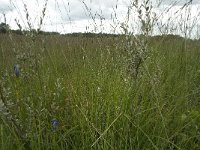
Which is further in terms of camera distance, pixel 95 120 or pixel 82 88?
pixel 82 88

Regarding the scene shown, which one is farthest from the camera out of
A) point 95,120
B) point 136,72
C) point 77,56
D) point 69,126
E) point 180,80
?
→ point 77,56

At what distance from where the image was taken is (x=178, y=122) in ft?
5.70

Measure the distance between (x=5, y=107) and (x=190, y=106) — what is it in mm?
1103

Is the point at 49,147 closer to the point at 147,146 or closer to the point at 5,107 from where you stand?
the point at 5,107

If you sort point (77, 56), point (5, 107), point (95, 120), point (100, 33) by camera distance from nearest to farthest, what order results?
point (5, 107) → point (95, 120) → point (100, 33) → point (77, 56)

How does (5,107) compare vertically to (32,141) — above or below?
above

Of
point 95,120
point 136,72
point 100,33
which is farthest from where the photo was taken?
point 100,33

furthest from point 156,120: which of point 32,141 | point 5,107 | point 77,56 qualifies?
point 77,56

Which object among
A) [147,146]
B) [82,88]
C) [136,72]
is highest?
[136,72]

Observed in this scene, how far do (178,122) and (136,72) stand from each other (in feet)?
1.40

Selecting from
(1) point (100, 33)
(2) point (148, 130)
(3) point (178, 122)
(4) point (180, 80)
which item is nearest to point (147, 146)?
(2) point (148, 130)

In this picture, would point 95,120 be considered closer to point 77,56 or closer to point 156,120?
point 156,120

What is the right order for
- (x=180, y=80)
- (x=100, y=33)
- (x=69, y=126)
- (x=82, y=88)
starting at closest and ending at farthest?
(x=69, y=126) → (x=82, y=88) → (x=180, y=80) → (x=100, y=33)

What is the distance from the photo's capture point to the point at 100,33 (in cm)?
275
